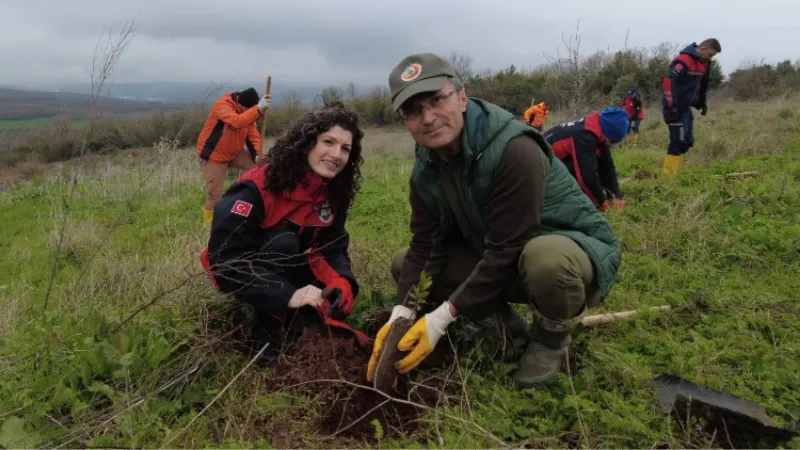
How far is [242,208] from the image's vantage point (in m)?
2.41

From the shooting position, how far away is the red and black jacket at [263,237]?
7.88 feet

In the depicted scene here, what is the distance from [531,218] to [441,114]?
0.54m

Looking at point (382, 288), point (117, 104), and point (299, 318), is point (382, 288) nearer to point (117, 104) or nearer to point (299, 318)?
point (299, 318)

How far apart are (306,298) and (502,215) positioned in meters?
1.05

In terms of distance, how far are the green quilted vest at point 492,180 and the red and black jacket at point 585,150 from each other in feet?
6.79

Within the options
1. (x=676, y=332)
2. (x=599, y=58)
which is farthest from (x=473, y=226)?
(x=599, y=58)

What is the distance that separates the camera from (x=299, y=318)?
258 cm

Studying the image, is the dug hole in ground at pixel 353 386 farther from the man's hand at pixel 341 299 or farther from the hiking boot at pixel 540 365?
the hiking boot at pixel 540 365

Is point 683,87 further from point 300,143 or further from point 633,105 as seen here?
point 300,143

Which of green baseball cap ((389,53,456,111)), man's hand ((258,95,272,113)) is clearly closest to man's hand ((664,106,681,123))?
man's hand ((258,95,272,113))

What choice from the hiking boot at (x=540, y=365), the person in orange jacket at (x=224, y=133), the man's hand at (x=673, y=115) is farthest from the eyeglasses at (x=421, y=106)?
the man's hand at (x=673, y=115)

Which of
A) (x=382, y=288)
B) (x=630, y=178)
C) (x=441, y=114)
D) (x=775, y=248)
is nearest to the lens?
(x=441, y=114)

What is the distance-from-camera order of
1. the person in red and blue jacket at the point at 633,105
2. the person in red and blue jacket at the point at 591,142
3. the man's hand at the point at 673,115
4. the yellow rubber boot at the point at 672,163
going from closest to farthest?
the person in red and blue jacket at the point at 591,142 < the yellow rubber boot at the point at 672,163 < the man's hand at the point at 673,115 < the person in red and blue jacket at the point at 633,105

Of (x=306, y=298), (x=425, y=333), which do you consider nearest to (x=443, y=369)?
(x=425, y=333)
